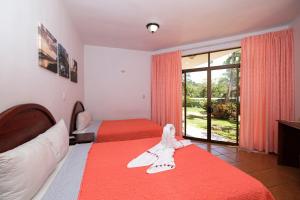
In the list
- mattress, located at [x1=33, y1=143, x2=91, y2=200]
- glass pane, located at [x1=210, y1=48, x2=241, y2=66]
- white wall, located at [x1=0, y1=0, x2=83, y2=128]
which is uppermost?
glass pane, located at [x1=210, y1=48, x2=241, y2=66]

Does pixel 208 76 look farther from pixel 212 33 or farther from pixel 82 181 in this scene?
pixel 82 181

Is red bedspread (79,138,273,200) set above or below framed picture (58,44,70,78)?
below

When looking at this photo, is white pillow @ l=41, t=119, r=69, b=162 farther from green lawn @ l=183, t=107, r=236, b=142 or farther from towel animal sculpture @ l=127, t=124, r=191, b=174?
green lawn @ l=183, t=107, r=236, b=142

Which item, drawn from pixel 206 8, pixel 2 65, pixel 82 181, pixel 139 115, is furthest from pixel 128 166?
pixel 139 115

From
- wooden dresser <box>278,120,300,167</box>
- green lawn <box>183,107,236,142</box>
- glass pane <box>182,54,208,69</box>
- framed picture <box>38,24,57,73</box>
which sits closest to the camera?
framed picture <box>38,24,57,73</box>

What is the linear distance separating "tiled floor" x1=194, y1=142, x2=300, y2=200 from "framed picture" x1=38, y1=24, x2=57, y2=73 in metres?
3.13

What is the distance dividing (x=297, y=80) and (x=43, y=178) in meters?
4.07

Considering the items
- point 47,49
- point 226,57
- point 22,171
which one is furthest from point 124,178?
point 226,57

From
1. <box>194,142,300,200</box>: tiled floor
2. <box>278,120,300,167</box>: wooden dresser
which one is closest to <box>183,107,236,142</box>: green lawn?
<box>194,142,300,200</box>: tiled floor

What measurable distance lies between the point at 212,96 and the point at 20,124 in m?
3.97

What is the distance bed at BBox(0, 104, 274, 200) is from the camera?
0.98 metres

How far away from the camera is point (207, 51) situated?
4.02 m

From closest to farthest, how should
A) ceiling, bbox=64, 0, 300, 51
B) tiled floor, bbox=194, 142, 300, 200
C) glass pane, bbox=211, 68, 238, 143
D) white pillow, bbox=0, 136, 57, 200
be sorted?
1. white pillow, bbox=0, 136, 57, 200
2. tiled floor, bbox=194, 142, 300, 200
3. ceiling, bbox=64, 0, 300, 51
4. glass pane, bbox=211, 68, 238, 143

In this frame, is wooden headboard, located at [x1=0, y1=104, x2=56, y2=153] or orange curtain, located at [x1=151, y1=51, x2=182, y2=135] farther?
orange curtain, located at [x1=151, y1=51, x2=182, y2=135]
